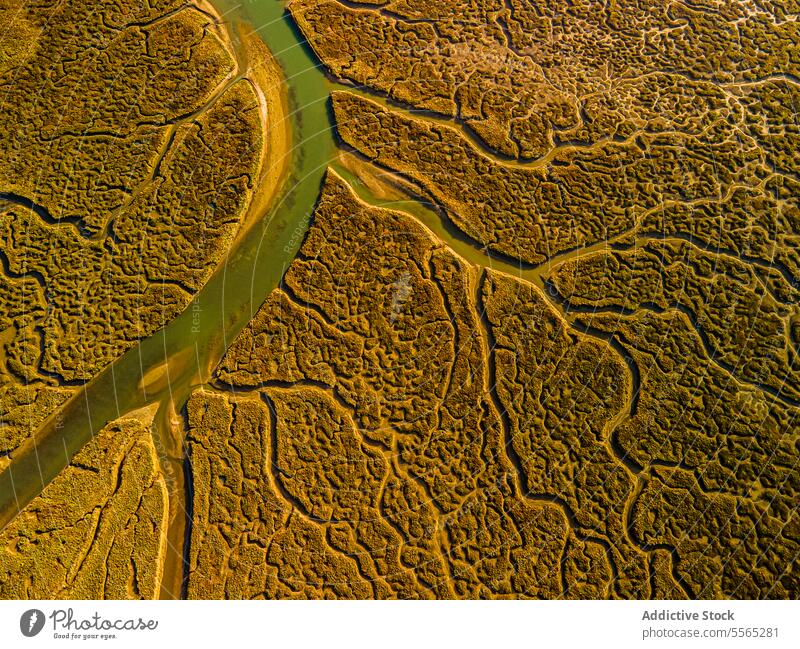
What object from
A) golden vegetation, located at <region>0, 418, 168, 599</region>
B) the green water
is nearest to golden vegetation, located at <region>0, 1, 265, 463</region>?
the green water

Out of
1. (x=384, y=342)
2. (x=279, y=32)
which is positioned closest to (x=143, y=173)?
(x=279, y=32)

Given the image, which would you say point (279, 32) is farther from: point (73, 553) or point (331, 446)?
point (73, 553)
